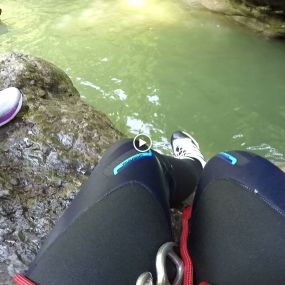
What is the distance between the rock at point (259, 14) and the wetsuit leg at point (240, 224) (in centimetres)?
475


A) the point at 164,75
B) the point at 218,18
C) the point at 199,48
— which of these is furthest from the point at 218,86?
the point at 218,18

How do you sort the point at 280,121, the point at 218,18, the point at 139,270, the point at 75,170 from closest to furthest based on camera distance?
the point at 139,270 < the point at 75,170 < the point at 280,121 < the point at 218,18

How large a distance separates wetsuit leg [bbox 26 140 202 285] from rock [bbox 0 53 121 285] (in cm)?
49

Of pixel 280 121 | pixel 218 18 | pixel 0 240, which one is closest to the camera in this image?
pixel 0 240

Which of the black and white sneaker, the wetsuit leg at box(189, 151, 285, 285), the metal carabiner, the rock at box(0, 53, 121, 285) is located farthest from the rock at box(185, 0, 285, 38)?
the metal carabiner

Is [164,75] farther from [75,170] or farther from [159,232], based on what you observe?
[159,232]

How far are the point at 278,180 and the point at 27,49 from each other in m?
4.86

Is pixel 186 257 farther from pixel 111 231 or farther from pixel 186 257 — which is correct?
pixel 111 231

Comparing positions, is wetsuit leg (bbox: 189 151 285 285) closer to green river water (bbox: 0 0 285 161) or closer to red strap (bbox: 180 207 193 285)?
red strap (bbox: 180 207 193 285)

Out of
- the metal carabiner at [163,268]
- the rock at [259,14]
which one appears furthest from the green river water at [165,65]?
the metal carabiner at [163,268]

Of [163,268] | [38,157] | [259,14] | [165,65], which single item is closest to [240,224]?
[163,268]

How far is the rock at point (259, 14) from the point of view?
5.91 metres

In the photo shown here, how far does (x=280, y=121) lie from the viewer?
14.0 feet

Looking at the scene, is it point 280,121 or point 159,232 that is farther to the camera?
point 280,121
